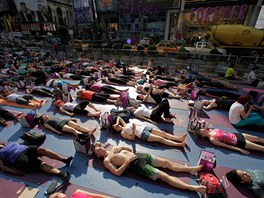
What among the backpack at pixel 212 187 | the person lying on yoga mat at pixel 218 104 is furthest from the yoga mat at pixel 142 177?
the person lying on yoga mat at pixel 218 104

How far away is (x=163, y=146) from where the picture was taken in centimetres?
423

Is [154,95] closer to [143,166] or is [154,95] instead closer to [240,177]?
[143,166]

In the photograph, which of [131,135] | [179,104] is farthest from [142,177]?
[179,104]

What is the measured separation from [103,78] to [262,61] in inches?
429

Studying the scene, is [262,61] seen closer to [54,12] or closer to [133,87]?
[133,87]

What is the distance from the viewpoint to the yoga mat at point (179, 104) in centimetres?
631

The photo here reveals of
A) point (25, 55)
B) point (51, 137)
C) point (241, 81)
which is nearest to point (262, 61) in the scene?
point (241, 81)

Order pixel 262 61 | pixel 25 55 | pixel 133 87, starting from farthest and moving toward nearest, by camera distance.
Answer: pixel 25 55 < pixel 262 61 < pixel 133 87

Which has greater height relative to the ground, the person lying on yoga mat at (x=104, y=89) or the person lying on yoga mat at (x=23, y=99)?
the person lying on yoga mat at (x=104, y=89)

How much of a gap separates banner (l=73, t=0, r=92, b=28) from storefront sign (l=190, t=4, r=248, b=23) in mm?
21390

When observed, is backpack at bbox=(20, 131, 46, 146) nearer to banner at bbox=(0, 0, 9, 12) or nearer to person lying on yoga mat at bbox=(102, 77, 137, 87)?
person lying on yoga mat at bbox=(102, 77, 137, 87)

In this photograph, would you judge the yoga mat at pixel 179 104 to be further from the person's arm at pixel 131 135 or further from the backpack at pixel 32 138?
the backpack at pixel 32 138

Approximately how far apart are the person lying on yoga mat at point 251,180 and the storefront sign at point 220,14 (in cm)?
2431

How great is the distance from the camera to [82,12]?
33375 millimetres
